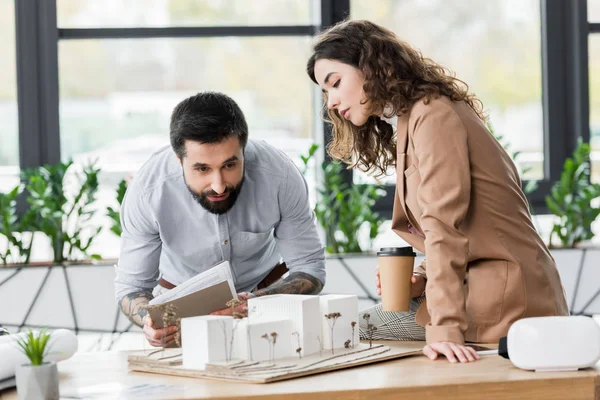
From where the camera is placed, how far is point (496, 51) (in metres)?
4.22

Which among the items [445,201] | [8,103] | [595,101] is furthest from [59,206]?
[595,101]

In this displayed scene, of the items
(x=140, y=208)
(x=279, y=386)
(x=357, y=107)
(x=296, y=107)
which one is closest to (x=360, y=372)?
(x=279, y=386)

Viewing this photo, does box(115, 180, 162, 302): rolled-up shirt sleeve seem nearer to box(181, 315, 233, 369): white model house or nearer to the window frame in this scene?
box(181, 315, 233, 369): white model house

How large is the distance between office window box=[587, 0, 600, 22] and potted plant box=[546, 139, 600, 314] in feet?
2.37

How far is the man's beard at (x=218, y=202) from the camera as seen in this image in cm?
250

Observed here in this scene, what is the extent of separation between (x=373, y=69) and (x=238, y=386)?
926 millimetres

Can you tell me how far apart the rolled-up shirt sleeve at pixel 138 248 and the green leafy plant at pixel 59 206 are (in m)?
0.97

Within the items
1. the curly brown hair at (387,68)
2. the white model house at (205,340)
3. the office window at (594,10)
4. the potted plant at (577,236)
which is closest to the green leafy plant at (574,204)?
the potted plant at (577,236)

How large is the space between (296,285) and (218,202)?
0.36m

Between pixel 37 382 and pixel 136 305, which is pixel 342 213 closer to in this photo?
pixel 136 305

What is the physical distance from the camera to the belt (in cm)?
283

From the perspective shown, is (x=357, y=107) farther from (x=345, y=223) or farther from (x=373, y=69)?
(x=345, y=223)

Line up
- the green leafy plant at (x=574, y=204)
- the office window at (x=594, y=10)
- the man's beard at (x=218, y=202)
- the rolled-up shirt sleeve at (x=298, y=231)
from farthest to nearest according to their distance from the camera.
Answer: the office window at (x=594, y=10)
the green leafy plant at (x=574, y=204)
the rolled-up shirt sleeve at (x=298, y=231)
the man's beard at (x=218, y=202)

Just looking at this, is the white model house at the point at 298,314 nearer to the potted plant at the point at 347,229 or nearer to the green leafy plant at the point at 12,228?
the potted plant at the point at 347,229
